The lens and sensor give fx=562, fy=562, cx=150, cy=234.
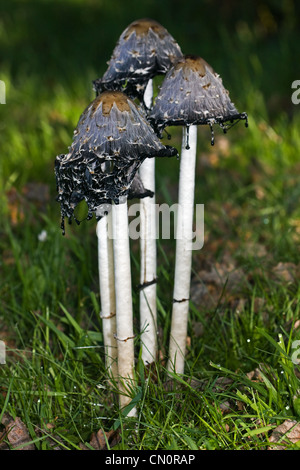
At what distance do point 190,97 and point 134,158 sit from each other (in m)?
0.37

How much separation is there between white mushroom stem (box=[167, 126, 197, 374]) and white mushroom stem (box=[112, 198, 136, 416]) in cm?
22

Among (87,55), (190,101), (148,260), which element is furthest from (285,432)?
(87,55)

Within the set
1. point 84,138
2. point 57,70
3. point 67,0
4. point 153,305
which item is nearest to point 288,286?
point 153,305

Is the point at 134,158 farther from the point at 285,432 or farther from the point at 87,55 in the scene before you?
the point at 87,55

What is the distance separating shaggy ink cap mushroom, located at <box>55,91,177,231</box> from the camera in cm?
221

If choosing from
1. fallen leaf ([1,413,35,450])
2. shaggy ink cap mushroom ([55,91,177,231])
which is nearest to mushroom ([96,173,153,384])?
shaggy ink cap mushroom ([55,91,177,231])

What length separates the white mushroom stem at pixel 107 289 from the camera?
2.68 meters

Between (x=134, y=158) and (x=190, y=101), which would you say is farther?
(x=190, y=101)

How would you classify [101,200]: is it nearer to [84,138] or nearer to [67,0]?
[84,138]

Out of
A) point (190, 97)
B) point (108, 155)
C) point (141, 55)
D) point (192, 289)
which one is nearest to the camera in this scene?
point (108, 155)

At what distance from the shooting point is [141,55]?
2.55 m

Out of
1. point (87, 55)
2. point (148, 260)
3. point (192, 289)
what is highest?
point (87, 55)

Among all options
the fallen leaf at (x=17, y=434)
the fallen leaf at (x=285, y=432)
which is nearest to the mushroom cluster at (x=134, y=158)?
the fallen leaf at (x=17, y=434)

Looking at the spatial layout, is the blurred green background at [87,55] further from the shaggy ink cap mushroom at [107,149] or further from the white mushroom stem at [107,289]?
the shaggy ink cap mushroom at [107,149]
